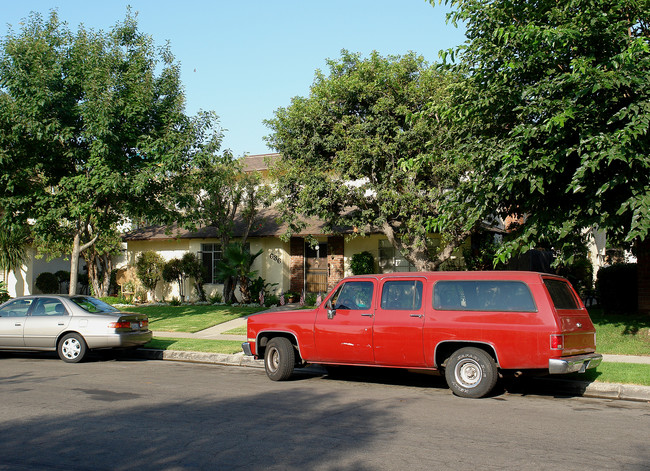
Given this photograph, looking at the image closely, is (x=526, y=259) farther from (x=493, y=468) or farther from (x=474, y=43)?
(x=493, y=468)

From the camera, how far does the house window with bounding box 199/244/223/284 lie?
1050 inches

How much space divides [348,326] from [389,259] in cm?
1379

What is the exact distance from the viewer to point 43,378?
10.7 metres

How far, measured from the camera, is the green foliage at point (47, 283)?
29.7 metres

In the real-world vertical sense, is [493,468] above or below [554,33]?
below

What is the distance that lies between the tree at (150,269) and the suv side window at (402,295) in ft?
62.6

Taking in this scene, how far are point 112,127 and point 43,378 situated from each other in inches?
293

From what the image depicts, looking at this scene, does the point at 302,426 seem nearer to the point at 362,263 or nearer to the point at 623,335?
the point at 623,335

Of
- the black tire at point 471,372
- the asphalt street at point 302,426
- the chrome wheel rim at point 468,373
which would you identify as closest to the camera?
the asphalt street at point 302,426

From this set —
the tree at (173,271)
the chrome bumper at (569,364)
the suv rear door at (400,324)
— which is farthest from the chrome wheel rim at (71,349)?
the tree at (173,271)

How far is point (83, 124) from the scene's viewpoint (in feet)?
53.4

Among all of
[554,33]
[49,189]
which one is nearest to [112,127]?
[49,189]

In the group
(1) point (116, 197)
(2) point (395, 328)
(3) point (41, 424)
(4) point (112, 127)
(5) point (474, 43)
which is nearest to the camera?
(3) point (41, 424)

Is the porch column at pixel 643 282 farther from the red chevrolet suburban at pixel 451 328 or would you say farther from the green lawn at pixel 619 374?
the red chevrolet suburban at pixel 451 328
